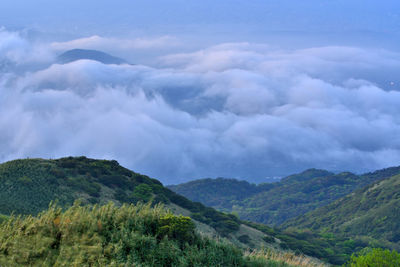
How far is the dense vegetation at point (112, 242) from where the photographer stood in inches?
424

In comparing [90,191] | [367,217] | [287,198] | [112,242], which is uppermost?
[287,198]

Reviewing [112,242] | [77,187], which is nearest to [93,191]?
[77,187]

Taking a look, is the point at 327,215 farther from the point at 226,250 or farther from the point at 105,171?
the point at 226,250

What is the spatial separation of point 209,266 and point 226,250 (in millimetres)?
1241

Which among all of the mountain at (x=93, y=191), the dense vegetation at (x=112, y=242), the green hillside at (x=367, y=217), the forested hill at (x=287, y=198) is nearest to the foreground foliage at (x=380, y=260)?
the dense vegetation at (x=112, y=242)

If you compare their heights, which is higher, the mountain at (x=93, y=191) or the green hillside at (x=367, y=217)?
the green hillside at (x=367, y=217)

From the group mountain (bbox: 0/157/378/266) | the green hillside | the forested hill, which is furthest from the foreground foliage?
the forested hill

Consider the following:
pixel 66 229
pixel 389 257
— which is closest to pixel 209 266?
pixel 66 229

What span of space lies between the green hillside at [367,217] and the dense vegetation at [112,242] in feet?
224

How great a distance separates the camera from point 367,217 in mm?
97312

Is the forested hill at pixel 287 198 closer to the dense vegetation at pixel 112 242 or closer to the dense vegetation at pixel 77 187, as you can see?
the dense vegetation at pixel 77 187

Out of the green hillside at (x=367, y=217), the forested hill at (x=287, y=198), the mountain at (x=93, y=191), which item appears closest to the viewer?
the mountain at (x=93, y=191)

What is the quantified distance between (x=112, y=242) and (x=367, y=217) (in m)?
96.6

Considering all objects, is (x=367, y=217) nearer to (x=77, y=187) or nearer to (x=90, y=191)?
(x=90, y=191)
